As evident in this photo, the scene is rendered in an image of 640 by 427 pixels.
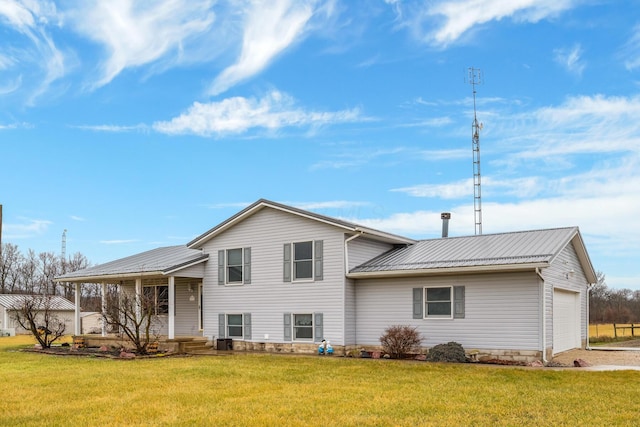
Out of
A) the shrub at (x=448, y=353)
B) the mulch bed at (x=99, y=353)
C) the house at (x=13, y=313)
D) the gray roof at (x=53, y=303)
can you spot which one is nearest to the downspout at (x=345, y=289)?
the shrub at (x=448, y=353)

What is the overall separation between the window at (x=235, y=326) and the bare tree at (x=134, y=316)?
8.45ft

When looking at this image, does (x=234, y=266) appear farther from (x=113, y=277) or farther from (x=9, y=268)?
(x=9, y=268)

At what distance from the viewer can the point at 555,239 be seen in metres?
18.7

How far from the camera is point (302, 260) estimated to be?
810 inches

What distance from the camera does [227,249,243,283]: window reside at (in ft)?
72.8

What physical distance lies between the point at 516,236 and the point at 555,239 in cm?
154

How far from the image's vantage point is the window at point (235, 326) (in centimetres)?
2202

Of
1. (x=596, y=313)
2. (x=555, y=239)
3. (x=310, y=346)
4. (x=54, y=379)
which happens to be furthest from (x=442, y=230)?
(x=596, y=313)

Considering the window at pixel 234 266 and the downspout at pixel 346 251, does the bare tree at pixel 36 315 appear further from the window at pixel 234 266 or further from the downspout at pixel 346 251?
the downspout at pixel 346 251

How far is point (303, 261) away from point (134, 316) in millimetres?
5787

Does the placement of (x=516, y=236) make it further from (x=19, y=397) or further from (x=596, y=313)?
(x=596, y=313)

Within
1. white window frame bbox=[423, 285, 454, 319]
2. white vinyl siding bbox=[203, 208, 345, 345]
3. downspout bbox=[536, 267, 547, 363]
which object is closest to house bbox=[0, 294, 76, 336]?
white vinyl siding bbox=[203, 208, 345, 345]

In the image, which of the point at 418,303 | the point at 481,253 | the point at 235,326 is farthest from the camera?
the point at 235,326

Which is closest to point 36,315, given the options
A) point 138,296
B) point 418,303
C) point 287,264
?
point 138,296
